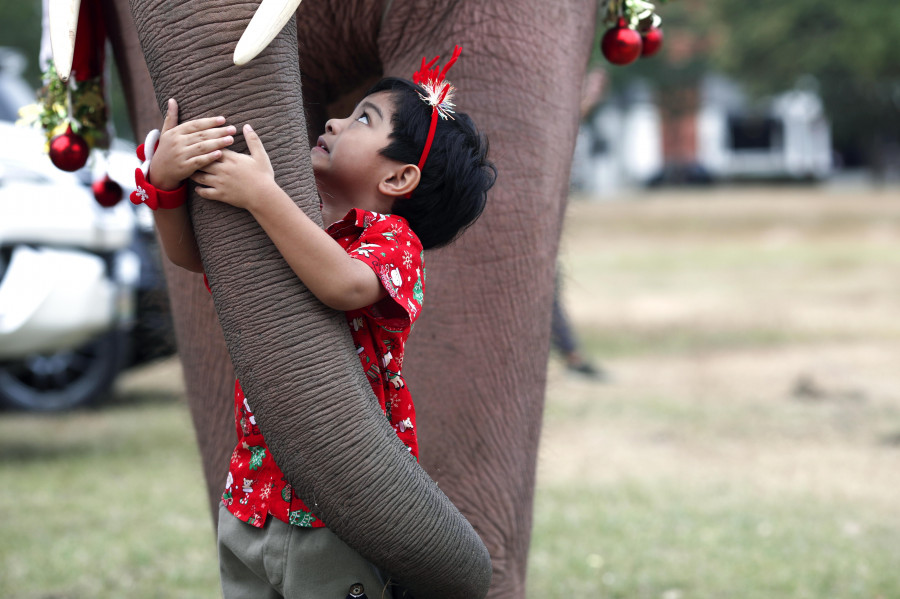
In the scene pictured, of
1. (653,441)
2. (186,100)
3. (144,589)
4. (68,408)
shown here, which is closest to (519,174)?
(186,100)

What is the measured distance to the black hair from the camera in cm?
156

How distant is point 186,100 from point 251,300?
26 centimetres

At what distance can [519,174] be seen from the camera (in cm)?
196

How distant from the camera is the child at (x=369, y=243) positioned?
4.99ft

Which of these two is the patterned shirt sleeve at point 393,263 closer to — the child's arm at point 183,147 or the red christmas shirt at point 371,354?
the red christmas shirt at point 371,354

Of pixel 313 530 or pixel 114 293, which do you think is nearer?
pixel 313 530

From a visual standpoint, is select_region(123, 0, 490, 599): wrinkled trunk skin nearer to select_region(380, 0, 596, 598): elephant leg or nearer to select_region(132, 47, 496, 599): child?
select_region(132, 47, 496, 599): child

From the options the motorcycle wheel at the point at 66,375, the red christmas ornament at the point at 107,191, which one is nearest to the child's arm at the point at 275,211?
the red christmas ornament at the point at 107,191

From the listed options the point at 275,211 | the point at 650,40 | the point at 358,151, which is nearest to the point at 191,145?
the point at 275,211

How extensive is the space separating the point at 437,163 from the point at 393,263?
0.17 metres

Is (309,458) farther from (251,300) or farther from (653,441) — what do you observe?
(653,441)

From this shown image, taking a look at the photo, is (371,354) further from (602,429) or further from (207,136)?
(602,429)

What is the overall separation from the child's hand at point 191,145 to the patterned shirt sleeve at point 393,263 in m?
0.22

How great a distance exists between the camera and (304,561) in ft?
5.17
